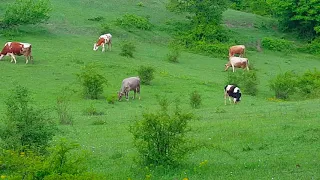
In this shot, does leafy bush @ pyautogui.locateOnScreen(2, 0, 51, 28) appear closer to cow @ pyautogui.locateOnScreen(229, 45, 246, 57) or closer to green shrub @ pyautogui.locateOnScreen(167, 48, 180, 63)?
green shrub @ pyautogui.locateOnScreen(167, 48, 180, 63)

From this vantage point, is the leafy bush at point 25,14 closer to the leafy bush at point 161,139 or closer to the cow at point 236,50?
the cow at point 236,50

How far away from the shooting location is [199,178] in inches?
463

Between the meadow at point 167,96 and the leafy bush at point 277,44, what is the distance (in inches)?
44.1

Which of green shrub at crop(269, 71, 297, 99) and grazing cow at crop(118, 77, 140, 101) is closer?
grazing cow at crop(118, 77, 140, 101)

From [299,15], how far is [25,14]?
1117 inches

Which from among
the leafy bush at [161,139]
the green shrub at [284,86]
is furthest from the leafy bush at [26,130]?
the green shrub at [284,86]

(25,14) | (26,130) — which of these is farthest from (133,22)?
(26,130)

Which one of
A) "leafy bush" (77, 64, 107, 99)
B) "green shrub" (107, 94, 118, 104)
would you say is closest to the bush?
"green shrub" (107, 94, 118, 104)

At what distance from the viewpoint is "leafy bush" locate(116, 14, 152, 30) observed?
164ft

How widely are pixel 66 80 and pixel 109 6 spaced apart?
2468 centimetres

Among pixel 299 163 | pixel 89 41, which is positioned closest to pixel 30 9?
pixel 89 41

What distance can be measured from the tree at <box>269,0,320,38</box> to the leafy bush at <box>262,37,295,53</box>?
4719 mm

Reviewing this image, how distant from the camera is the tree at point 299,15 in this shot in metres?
56.8

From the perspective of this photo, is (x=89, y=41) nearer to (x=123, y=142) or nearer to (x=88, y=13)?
(x=88, y=13)
